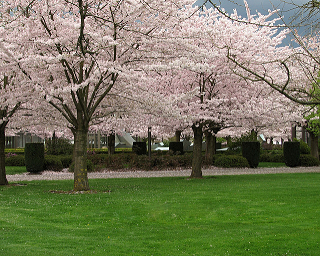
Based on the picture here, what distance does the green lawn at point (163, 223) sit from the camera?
6457mm

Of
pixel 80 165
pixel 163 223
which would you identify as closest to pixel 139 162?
pixel 80 165

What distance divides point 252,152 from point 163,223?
16783 millimetres

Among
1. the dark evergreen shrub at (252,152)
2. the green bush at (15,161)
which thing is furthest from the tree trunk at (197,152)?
the green bush at (15,161)

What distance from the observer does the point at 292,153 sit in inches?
966

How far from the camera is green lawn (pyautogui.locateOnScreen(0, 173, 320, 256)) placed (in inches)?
254

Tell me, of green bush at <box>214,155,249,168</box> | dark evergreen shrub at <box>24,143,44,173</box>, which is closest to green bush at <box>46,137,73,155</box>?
dark evergreen shrub at <box>24,143,44,173</box>

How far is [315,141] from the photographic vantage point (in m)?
26.7

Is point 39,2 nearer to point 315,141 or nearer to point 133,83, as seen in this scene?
point 133,83

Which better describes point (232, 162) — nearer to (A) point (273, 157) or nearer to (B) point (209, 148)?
(B) point (209, 148)

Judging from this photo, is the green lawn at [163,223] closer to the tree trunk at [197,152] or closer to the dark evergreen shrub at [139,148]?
A: the tree trunk at [197,152]

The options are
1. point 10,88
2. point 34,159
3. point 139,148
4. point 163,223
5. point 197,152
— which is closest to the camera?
point 163,223

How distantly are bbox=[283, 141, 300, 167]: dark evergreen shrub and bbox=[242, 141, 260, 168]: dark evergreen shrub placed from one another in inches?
75.1

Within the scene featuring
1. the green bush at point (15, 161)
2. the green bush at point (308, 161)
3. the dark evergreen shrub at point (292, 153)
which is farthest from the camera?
the green bush at point (15, 161)

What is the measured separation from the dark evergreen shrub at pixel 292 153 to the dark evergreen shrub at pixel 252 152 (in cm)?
191
